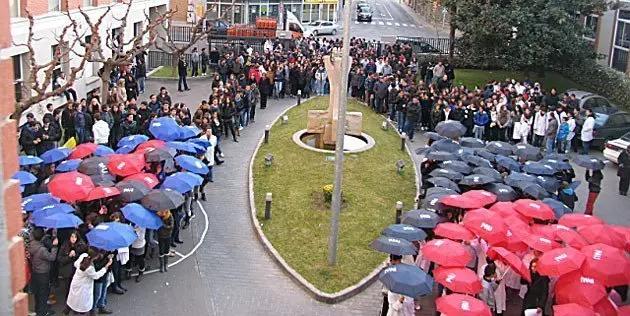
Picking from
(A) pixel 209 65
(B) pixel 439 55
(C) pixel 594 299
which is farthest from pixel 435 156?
(B) pixel 439 55

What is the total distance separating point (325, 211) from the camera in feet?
57.9

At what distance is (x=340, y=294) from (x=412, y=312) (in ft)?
6.30

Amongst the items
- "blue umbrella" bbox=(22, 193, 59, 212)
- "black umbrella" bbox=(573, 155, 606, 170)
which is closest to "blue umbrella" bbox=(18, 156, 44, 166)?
"blue umbrella" bbox=(22, 193, 59, 212)

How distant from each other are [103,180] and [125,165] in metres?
0.71

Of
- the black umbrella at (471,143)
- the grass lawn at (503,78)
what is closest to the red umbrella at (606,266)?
the black umbrella at (471,143)

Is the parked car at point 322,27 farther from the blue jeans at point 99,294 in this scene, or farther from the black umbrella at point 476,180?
the blue jeans at point 99,294

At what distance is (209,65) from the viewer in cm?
3519

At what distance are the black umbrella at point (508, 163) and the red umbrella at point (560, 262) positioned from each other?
583cm

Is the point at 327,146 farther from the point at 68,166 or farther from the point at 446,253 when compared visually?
the point at 446,253

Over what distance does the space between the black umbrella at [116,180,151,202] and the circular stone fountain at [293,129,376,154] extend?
8.68 meters

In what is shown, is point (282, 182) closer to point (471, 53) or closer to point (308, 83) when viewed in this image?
point (308, 83)

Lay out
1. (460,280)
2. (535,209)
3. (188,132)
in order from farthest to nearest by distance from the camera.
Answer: (188,132) → (535,209) → (460,280)

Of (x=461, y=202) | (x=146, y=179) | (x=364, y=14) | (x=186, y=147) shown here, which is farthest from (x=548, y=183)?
(x=364, y=14)

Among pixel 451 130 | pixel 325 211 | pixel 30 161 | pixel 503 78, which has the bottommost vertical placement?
pixel 325 211
